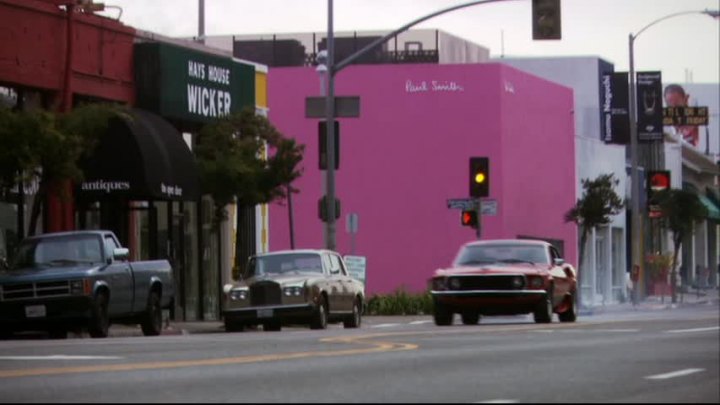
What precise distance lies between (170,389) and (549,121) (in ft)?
184

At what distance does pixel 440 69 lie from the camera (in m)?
63.1

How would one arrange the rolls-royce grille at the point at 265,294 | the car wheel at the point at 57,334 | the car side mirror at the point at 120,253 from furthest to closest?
the rolls-royce grille at the point at 265,294 < the car wheel at the point at 57,334 < the car side mirror at the point at 120,253

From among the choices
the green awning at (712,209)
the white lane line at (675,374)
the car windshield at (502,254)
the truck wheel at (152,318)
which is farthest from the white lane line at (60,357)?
the green awning at (712,209)

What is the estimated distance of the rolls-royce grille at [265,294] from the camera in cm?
3444

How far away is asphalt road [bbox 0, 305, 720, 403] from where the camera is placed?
553 inches

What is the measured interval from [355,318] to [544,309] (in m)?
5.07

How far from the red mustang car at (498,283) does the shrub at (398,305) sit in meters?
17.5

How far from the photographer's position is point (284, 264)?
3547 centimetres

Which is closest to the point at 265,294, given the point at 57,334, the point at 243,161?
the point at 57,334

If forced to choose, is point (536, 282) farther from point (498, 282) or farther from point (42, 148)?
point (42, 148)

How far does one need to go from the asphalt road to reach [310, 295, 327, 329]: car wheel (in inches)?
364

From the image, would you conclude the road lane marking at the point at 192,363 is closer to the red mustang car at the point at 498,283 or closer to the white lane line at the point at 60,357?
the white lane line at the point at 60,357

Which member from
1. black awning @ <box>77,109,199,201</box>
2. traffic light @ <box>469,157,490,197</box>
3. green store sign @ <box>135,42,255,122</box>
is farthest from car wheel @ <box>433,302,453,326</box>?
traffic light @ <box>469,157,490,197</box>

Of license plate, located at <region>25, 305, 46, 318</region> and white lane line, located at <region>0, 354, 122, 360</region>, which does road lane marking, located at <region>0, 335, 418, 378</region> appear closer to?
white lane line, located at <region>0, 354, 122, 360</region>
